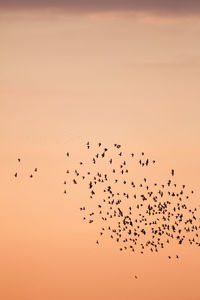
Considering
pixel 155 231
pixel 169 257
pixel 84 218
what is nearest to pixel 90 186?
pixel 84 218

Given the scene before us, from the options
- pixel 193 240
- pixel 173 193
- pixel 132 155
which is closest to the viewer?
pixel 132 155

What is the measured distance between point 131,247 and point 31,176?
12.1m

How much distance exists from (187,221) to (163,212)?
6.21 m

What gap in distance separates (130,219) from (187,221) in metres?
4.63

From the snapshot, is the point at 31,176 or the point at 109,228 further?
the point at 109,228

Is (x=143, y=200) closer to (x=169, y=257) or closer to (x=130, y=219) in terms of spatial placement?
(x=130, y=219)

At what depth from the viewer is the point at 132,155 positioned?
68188 millimetres

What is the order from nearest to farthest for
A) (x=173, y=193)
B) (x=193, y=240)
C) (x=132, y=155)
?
(x=132, y=155) < (x=173, y=193) < (x=193, y=240)

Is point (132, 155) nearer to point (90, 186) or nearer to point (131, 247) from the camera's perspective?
point (90, 186)

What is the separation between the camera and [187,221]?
7775 cm

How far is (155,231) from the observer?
76375mm

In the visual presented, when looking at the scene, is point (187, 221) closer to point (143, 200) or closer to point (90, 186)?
point (143, 200)

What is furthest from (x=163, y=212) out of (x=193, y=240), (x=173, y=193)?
(x=193, y=240)

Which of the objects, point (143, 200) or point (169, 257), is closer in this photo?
point (143, 200)
